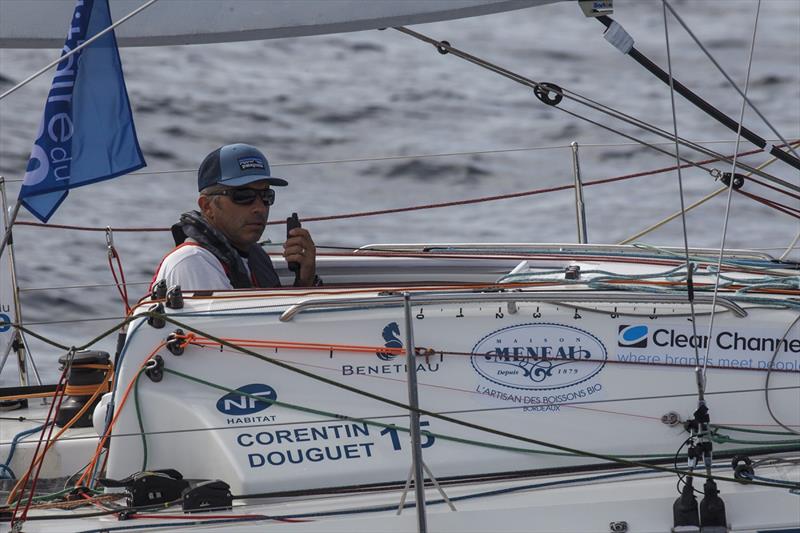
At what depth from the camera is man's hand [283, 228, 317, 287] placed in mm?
4402

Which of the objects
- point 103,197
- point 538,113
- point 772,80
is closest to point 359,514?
point 103,197

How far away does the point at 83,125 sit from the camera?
4.13m

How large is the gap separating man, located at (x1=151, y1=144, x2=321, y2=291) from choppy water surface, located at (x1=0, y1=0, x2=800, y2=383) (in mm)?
4047

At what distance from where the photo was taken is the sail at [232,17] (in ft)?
14.1

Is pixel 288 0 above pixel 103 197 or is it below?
below

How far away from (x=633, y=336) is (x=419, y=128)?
9.79 m

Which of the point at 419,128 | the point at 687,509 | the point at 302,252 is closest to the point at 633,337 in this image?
the point at 687,509

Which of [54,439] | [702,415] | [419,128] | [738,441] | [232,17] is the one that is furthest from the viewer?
[419,128]

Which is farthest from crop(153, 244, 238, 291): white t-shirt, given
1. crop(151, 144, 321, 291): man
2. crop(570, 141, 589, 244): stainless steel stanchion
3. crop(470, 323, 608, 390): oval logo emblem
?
crop(570, 141, 589, 244): stainless steel stanchion

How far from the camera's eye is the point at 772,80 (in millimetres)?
14352

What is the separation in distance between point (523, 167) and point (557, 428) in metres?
8.90

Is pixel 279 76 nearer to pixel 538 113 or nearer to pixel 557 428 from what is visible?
pixel 538 113

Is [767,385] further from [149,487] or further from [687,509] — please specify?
[149,487]

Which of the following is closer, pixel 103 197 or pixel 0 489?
pixel 0 489
